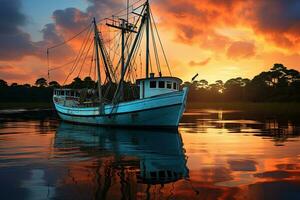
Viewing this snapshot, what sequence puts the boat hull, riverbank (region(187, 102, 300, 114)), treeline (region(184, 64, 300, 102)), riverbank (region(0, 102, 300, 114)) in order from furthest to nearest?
treeline (region(184, 64, 300, 102))
riverbank (region(0, 102, 300, 114))
riverbank (region(187, 102, 300, 114))
the boat hull

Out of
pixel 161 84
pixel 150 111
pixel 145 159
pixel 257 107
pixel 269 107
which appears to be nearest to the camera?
pixel 145 159

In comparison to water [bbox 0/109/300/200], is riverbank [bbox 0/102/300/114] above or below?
above

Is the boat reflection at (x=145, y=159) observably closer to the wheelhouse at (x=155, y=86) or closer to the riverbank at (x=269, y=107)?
the wheelhouse at (x=155, y=86)

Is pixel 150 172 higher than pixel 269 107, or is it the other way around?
pixel 269 107

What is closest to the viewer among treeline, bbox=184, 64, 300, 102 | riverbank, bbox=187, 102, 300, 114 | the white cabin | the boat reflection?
the boat reflection

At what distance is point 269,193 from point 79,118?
4197 centimetres

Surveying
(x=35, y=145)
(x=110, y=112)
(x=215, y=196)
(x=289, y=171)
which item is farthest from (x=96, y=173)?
(x=110, y=112)

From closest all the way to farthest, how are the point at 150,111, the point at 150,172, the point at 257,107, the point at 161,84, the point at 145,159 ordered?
the point at 150,172 → the point at 145,159 → the point at 150,111 → the point at 161,84 → the point at 257,107

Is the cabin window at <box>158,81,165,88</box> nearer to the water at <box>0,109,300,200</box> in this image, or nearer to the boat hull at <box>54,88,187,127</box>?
the boat hull at <box>54,88,187,127</box>

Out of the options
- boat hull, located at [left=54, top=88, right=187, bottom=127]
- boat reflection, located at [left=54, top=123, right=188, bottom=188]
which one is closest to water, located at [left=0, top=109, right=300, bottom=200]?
boat reflection, located at [left=54, top=123, right=188, bottom=188]

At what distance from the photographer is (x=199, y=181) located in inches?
543

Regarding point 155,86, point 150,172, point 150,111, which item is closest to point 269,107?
point 155,86

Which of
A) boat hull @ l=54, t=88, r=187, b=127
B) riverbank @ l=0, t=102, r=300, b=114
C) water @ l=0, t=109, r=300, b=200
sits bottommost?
water @ l=0, t=109, r=300, b=200

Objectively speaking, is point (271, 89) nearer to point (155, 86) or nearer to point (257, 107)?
point (257, 107)
